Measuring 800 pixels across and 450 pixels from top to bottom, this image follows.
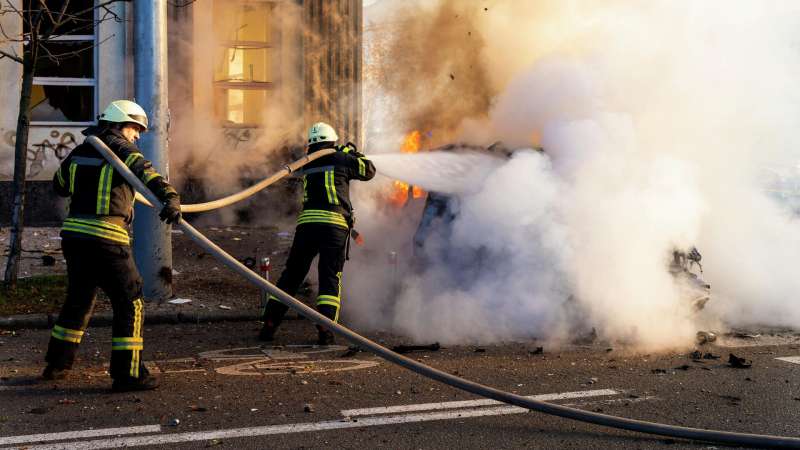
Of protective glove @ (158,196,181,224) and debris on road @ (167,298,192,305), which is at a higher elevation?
protective glove @ (158,196,181,224)

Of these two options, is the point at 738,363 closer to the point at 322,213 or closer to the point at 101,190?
the point at 322,213

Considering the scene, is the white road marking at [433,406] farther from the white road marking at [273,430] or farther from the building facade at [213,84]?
the building facade at [213,84]

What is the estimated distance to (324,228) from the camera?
6.95 metres

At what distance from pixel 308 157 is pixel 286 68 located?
6.89 m

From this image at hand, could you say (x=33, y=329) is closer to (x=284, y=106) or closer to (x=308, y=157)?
(x=308, y=157)

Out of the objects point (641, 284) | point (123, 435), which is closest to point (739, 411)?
point (641, 284)

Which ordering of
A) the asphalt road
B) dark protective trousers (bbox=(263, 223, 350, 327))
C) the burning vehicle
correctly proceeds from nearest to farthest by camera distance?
1. the asphalt road
2. dark protective trousers (bbox=(263, 223, 350, 327))
3. the burning vehicle

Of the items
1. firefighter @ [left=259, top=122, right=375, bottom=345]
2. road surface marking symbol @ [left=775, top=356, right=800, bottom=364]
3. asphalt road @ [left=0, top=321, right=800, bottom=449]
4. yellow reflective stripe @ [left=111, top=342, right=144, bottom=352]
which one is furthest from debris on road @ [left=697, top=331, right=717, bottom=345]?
yellow reflective stripe @ [left=111, top=342, right=144, bottom=352]

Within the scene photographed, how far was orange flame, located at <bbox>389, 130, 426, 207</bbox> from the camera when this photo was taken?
877 centimetres

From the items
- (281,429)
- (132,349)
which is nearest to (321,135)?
(132,349)

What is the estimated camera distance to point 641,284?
712 cm

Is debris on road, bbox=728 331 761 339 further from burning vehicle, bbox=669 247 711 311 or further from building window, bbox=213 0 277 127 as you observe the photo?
building window, bbox=213 0 277 127

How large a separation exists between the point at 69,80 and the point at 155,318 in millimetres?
6769

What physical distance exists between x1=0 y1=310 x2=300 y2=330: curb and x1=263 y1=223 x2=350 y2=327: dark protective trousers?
2.93 feet
